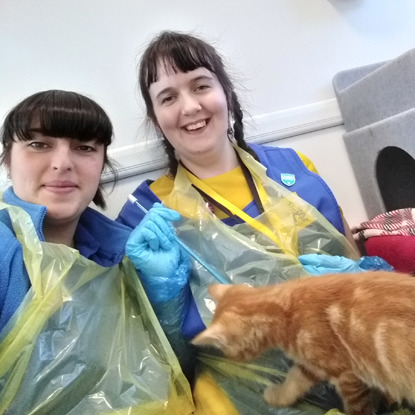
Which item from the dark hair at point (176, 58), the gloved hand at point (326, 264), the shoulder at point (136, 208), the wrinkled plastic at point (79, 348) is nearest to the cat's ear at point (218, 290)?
the wrinkled plastic at point (79, 348)

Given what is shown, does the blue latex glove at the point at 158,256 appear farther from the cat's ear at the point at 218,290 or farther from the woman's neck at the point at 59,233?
the woman's neck at the point at 59,233

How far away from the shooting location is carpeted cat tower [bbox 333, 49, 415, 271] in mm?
1059

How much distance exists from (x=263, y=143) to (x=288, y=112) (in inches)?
5.6

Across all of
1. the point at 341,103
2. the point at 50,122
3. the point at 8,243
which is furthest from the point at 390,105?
the point at 8,243

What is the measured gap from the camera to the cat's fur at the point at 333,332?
55cm

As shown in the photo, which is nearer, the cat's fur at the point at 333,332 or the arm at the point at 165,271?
the cat's fur at the point at 333,332

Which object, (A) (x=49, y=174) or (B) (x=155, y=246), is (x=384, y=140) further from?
(A) (x=49, y=174)

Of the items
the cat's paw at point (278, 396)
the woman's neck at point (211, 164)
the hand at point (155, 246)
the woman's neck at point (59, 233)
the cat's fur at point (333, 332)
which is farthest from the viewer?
the woman's neck at point (211, 164)

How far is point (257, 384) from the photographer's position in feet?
2.37

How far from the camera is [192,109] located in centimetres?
100

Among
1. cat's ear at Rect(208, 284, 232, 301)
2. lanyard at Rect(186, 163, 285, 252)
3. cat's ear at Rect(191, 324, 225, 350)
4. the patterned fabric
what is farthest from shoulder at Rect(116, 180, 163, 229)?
the patterned fabric

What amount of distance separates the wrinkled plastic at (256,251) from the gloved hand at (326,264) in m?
0.03

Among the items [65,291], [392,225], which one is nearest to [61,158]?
[65,291]

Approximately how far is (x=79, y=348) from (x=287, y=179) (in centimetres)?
73
